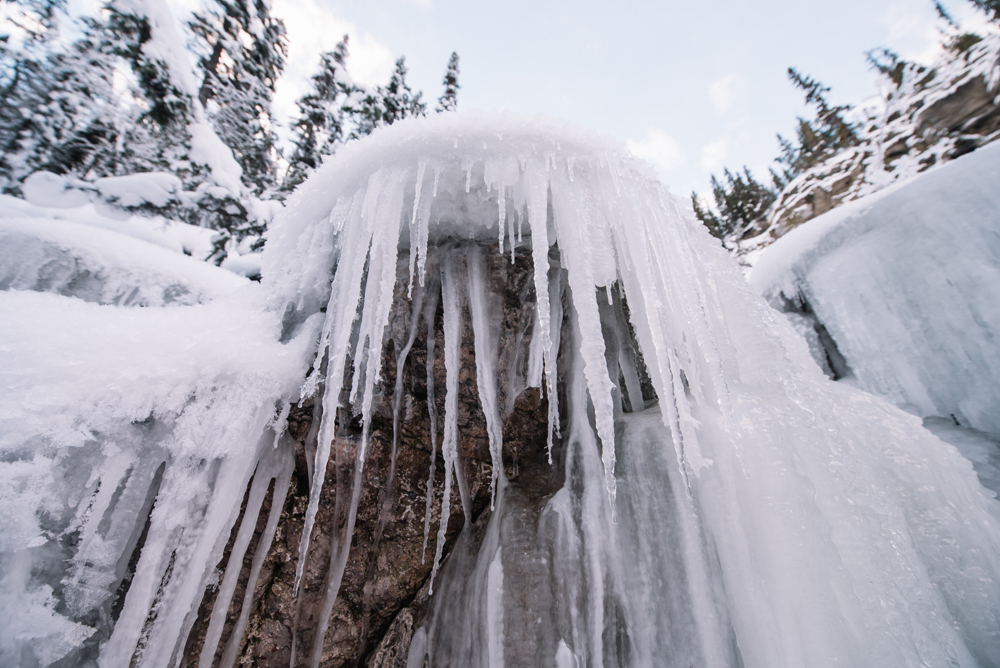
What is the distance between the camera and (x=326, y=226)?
260cm

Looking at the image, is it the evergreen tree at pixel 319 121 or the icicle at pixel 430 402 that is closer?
the icicle at pixel 430 402

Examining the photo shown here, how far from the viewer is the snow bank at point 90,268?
3.38 metres

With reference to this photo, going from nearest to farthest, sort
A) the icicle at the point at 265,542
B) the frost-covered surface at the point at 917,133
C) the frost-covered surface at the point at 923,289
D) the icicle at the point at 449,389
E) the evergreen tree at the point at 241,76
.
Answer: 1. the icicle at the point at 265,542
2. the icicle at the point at 449,389
3. the frost-covered surface at the point at 923,289
4. the frost-covered surface at the point at 917,133
5. the evergreen tree at the point at 241,76

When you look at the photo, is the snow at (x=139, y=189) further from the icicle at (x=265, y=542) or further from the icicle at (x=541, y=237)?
the icicle at (x=541, y=237)

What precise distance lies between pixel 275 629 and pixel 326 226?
238 cm

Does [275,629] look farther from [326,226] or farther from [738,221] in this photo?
[738,221]

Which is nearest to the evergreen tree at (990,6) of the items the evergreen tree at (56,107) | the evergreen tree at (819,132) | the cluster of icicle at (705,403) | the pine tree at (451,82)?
the evergreen tree at (819,132)

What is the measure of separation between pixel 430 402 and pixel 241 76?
1072 centimetres

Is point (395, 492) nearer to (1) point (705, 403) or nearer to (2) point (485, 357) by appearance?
(2) point (485, 357)

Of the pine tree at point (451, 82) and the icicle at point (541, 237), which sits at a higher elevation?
the pine tree at point (451, 82)

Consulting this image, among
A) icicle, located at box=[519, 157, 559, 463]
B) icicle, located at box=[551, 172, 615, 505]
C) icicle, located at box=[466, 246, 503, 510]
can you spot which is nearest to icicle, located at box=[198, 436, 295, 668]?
icicle, located at box=[466, 246, 503, 510]

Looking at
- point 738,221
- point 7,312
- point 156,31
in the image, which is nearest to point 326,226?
point 7,312

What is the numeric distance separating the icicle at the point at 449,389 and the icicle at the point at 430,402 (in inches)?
3.0

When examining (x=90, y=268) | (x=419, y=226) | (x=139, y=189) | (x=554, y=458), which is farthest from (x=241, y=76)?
(x=554, y=458)
